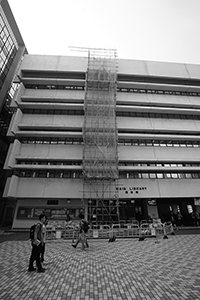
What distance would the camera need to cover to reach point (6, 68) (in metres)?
23.5

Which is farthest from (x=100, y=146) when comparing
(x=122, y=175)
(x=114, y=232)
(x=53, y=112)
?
(x=114, y=232)

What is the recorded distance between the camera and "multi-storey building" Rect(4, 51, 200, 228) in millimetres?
17625

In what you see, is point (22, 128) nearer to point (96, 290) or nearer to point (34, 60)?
point (34, 60)

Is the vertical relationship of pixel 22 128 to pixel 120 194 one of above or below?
above

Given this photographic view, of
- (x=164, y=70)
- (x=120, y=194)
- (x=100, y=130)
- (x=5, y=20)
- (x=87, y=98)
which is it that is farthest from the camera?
(x=164, y=70)

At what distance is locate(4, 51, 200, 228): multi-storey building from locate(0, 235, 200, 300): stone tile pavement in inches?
403

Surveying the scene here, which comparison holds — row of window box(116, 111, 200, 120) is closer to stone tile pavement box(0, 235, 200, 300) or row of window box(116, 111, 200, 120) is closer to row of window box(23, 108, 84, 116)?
row of window box(23, 108, 84, 116)

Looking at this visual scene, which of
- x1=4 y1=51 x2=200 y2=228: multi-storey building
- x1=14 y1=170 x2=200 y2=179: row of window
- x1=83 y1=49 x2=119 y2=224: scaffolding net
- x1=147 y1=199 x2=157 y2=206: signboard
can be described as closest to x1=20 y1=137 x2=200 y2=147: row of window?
x1=4 y1=51 x2=200 y2=228: multi-storey building

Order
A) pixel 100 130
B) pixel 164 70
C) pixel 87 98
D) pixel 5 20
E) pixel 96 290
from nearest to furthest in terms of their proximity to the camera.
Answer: pixel 96 290 → pixel 100 130 → pixel 87 98 → pixel 5 20 → pixel 164 70

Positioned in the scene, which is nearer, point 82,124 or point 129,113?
point 82,124

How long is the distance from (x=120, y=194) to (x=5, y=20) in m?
30.6

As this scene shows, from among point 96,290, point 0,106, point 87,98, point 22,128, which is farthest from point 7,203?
point 96,290

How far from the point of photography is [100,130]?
1942cm

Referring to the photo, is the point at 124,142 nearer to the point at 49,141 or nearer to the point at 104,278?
the point at 49,141
